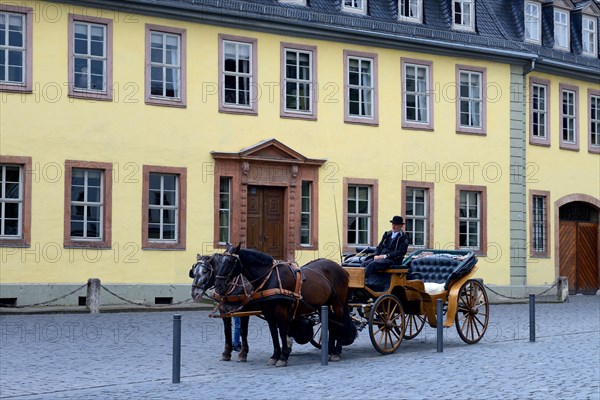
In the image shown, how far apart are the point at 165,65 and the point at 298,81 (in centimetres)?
352

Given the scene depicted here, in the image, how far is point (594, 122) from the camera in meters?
33.6

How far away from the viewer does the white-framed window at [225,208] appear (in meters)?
25.4

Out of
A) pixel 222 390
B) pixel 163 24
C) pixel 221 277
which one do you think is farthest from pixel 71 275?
pixel 222 390

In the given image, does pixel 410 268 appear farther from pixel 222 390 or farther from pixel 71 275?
pixel 71 275

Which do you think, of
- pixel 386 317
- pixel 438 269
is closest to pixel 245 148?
pixel 438 269

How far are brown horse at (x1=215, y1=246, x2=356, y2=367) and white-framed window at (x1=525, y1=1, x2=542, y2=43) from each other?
1886cm

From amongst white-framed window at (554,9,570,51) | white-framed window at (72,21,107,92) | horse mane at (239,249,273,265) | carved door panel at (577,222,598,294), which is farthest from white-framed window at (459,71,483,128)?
horse mane at (239,249,273,265)

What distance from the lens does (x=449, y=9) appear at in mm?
29719

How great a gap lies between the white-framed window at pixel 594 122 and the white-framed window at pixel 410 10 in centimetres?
732

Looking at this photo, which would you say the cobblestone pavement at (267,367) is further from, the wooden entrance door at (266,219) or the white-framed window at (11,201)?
the wooden entrance door at (266,219)

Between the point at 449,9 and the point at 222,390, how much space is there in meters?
20.2

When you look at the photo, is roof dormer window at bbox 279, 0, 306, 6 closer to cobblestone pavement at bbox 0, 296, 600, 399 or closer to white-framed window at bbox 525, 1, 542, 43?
white-framed window at bbox 525, 1, 542, 43

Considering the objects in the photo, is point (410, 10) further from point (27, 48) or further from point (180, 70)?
point (27, 48)

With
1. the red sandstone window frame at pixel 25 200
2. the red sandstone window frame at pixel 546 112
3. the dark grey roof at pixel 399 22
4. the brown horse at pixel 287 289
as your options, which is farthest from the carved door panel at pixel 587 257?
the brown horse at pixel 287 289
